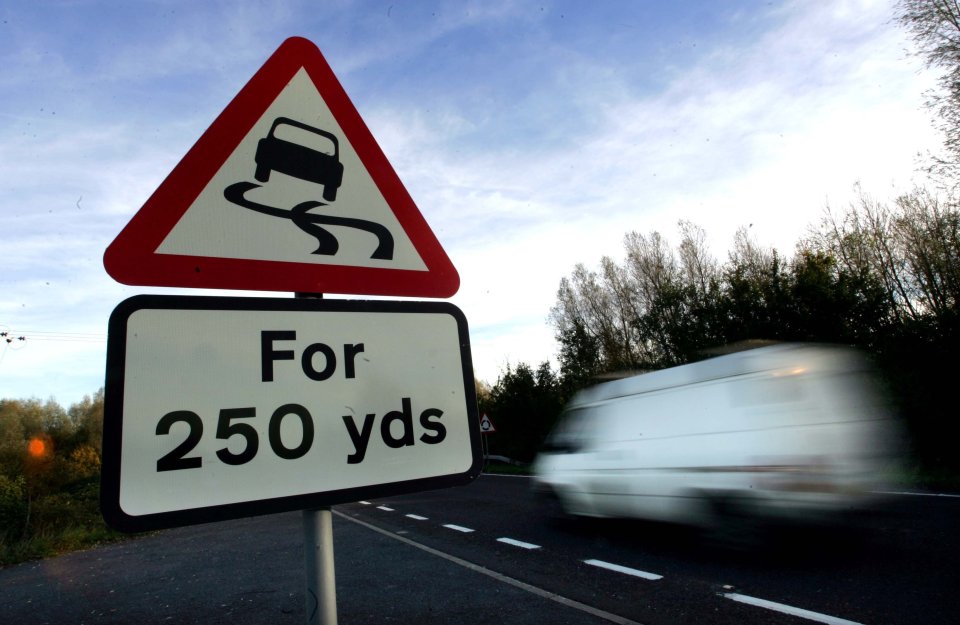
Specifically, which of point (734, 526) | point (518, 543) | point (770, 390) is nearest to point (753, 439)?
point (770, 390)

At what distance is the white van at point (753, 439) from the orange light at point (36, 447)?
36.9m

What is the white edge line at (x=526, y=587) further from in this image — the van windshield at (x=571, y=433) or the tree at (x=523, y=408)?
the tree at (x=523, y=408)

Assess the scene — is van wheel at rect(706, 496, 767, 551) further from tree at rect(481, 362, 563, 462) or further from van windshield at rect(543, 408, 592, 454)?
tree at rect(481, 362, 563, 462)

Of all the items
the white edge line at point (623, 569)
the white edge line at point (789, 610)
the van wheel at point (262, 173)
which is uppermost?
the van wheel at point (262, 173)

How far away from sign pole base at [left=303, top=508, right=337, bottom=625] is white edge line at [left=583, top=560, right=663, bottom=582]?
5.11m

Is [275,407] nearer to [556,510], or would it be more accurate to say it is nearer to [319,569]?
[319,569]

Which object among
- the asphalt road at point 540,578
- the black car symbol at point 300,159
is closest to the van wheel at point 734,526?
the asphalt road at point 540,578

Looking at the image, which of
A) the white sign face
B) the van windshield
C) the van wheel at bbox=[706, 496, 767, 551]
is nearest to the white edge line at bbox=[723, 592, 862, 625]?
the van wheel at bbox=[706, 496, 767, 551]

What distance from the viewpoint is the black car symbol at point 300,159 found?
1.47 meters

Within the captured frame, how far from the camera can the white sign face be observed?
1.09 meters

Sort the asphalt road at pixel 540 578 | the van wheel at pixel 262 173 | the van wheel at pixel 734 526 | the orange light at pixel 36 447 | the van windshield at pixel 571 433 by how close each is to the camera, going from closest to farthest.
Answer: the van wheel at pixel 262 173 → the asphalt road at pixel 540 578 → the van wheel at pixel 734 526 → the van windshield at pixel 571 433 → the orange light at pixel 36 447

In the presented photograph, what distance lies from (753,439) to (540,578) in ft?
9.14

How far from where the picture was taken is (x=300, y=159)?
1513mm

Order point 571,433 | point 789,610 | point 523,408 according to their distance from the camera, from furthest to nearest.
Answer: point 523,408 → point 571,433 → point 789,610
